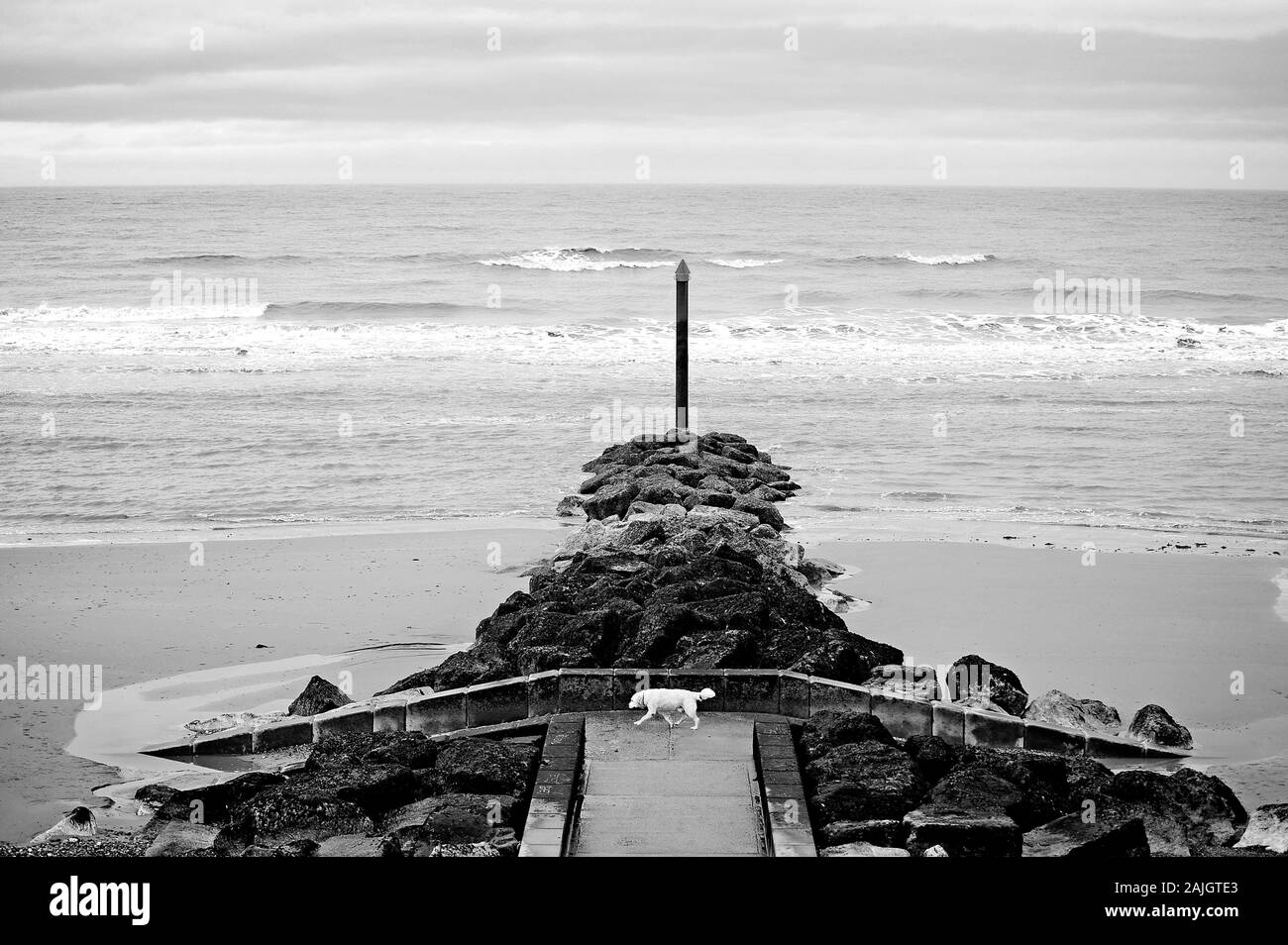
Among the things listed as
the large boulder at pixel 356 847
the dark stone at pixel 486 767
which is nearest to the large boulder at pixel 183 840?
the large boulder at pixel 356 847

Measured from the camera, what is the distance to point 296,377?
1120 inches

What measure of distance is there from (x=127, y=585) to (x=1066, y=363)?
22629 mm

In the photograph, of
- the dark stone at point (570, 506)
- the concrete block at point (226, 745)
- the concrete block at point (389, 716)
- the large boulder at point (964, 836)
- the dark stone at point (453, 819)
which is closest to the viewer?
the large boulder at point (964, 836)

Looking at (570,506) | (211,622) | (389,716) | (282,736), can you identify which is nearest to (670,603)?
(389,716)

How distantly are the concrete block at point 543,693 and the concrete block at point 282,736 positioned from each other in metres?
1.44

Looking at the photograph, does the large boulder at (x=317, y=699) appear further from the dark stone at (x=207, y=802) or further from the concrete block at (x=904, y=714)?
the concrete block at (x=904, y=714)

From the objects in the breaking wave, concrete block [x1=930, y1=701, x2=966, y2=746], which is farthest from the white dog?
the breaking wave

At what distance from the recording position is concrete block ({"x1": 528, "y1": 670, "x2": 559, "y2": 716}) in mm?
8609

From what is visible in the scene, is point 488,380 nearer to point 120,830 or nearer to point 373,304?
point 373,304

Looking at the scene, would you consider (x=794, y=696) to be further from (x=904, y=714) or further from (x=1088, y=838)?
(x=1088, y=838)

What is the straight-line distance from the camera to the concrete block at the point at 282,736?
29.3ft

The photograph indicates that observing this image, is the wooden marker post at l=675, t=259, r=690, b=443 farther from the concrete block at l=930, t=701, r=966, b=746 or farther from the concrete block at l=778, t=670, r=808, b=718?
the concrete block at l=930, t=701, r=966, b=746

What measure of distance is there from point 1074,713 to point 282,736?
4.93 metres
